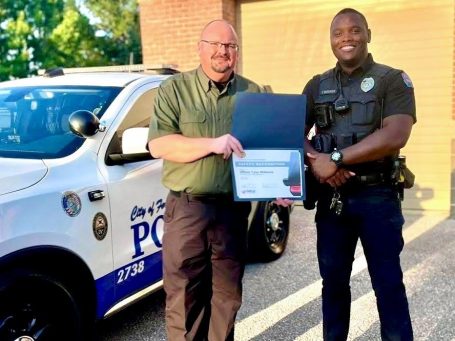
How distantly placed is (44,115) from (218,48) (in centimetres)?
150

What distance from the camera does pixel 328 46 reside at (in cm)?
754

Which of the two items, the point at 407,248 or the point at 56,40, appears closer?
the point at 407,248

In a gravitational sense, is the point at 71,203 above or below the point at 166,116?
below

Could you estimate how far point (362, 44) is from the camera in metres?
2.62

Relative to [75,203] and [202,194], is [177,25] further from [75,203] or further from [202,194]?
[202,194]

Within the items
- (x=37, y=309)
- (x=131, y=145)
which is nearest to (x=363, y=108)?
(x=131, y=145)

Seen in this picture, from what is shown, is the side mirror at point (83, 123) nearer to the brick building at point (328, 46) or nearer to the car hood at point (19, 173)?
the car hood at point (19, 173)

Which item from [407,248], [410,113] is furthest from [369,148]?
[407,248]

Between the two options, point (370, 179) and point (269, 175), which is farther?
point (370, 179)

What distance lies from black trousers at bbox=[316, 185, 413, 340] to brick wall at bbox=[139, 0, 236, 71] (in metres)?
5.61

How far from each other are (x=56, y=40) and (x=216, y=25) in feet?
80.7

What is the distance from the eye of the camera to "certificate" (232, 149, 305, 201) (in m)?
2.52

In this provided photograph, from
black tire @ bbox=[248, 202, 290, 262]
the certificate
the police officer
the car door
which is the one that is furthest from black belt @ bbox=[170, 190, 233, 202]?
black tire @ bbox=[248, 202, 290, 262]

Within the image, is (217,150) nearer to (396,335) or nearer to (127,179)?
(127,179)
